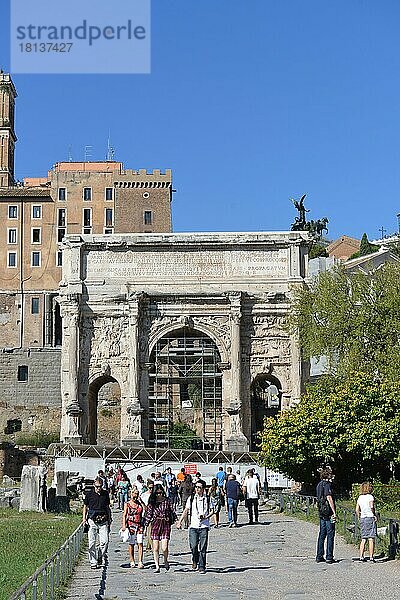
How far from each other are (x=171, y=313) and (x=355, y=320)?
419 inches

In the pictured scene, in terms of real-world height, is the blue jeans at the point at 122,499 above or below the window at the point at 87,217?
below

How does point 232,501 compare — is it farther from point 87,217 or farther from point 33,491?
point 87,217

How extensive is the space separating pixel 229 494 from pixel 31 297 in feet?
186

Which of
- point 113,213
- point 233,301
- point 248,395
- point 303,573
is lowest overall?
point 303,573

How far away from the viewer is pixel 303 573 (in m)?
17.7

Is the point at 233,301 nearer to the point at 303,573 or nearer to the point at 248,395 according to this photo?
the point at 248,395

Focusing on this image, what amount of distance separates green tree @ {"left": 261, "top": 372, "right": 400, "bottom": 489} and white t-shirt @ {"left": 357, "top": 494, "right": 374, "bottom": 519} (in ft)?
43.5

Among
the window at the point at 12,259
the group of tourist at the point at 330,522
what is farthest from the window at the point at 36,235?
the group of tourist at the point at 330,522

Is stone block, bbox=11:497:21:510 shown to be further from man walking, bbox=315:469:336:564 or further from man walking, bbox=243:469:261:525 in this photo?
man walking, bbox=315:469:336:564

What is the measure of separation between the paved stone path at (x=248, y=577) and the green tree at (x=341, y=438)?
989cm

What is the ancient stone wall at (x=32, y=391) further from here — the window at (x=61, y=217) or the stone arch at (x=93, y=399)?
the stone arch at (x=93, y=399)

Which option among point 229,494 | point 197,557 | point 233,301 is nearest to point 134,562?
point 197,557

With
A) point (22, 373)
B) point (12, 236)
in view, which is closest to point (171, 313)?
point (22, 373)

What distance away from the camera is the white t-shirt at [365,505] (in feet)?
62.7
